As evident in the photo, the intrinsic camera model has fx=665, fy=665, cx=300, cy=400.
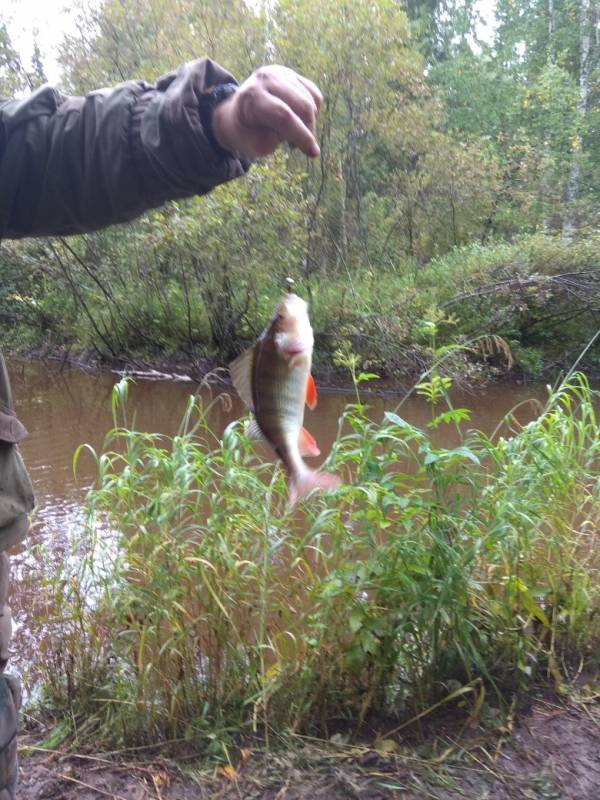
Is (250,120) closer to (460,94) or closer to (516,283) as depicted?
(516,283)

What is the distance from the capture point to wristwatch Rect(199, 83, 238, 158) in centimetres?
147

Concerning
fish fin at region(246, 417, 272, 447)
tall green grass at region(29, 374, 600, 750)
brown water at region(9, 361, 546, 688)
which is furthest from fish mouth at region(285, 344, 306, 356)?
brown water at region(9, 361, 546, 688)

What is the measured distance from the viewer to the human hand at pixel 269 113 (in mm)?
1366

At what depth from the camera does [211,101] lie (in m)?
1.47

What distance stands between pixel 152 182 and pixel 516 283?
41.1ft

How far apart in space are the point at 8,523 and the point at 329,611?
1532mm

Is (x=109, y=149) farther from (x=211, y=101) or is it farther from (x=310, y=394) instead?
(x=310, y=394)

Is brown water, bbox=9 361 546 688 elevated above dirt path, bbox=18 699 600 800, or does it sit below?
below

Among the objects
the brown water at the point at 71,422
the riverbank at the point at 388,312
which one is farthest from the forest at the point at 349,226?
the brown water at the point at 71,422

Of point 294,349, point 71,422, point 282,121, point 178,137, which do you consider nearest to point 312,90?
point 282,121

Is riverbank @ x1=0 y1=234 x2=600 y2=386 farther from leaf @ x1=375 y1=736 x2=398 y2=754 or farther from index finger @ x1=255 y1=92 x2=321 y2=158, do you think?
index finger @ x1=255 y1=92 x2=321 y2=158

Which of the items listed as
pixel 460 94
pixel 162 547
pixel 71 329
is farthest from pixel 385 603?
pixel 460 94

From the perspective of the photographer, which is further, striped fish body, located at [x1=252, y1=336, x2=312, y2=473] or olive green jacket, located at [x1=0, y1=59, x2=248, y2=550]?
striped fish body, located at [x1=252, y1=336, x2=312, y2=473]

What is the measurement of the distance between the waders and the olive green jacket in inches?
17.3
